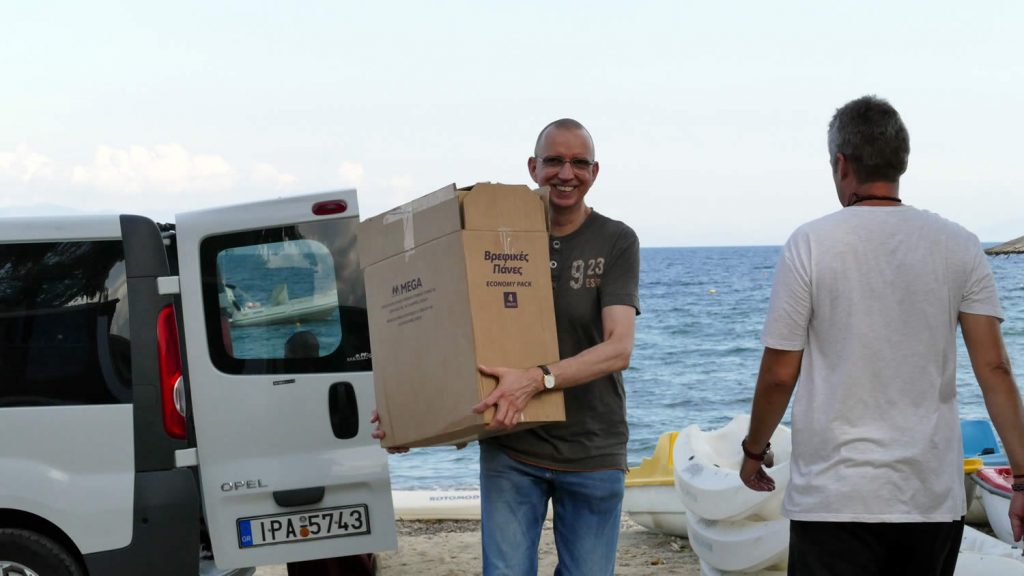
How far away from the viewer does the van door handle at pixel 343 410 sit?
520cm

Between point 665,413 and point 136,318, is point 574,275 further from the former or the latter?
point 665,413

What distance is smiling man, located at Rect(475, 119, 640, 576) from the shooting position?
375cm

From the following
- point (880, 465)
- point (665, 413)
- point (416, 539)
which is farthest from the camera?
point (665, 413)

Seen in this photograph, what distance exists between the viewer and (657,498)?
8.91 metres

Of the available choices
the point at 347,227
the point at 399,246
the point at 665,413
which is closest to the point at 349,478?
the point at 347,227

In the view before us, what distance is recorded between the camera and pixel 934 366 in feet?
10.3

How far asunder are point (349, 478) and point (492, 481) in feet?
5.19

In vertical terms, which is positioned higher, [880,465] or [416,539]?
[880,465]

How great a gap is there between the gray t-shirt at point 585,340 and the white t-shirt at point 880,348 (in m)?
0.70

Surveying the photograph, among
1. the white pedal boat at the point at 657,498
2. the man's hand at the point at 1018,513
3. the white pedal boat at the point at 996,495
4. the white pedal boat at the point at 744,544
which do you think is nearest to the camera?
the man's hand at the point at 1018,513

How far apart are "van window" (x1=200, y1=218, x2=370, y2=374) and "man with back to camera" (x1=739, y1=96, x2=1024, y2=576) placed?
7.95ft

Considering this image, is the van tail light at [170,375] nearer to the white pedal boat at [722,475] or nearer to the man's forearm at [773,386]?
the man's forearm at [773,386]

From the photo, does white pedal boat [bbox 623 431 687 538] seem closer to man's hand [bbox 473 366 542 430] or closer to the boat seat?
the boat seat

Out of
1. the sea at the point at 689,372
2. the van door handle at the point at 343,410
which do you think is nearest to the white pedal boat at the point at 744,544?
the van door handle at the point at 343,410
